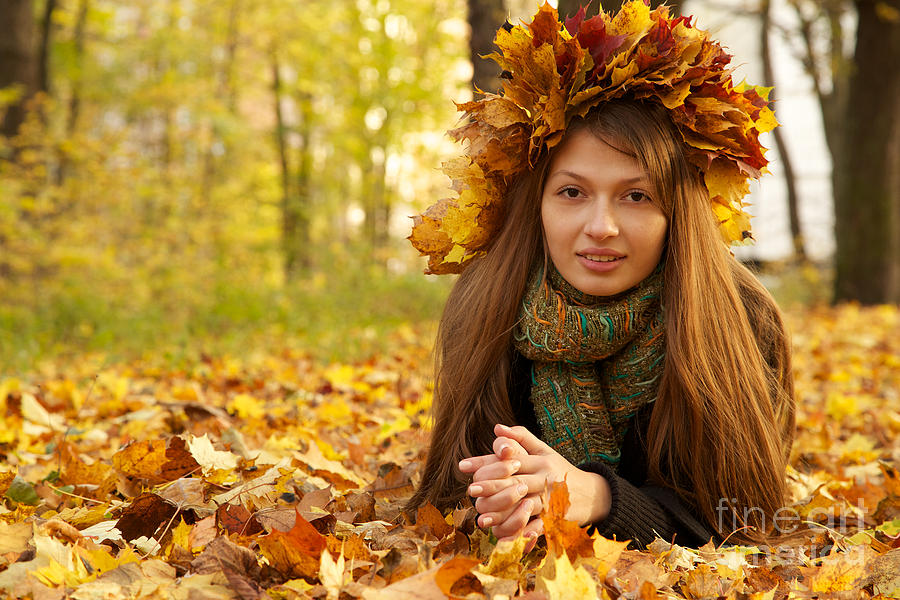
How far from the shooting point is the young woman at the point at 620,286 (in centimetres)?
188

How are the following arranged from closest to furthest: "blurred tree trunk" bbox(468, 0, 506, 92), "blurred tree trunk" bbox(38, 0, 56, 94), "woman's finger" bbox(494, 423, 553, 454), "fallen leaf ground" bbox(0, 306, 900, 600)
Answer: "fallen leaf ground" bbox(0, 306, 900, 600)
"woman's finger" bbox(494, 423, 553, 454)
"blurred tree trunk" bbox(468, 0, 506, 92)
"blurred tree trunk" bbox(38, 0, 56, 94)

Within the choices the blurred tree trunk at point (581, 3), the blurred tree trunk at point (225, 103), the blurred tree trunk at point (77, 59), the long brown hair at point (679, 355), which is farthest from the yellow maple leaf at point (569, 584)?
the blurred tree trunk at point (225, 103)

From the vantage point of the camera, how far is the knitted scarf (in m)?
1.96

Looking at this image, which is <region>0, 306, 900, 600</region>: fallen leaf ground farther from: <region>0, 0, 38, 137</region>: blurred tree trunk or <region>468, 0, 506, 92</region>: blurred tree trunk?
<region>0, 0, 38, 137</region>: blurred tree trunk

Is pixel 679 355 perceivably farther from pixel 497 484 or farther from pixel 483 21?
pixel 483 21

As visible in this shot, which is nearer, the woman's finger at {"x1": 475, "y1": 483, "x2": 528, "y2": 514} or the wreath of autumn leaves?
the woman's finger at {"x1": 475, "y1": 483, "x2": 528, "y2": 514}

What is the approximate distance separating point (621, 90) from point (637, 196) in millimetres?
261

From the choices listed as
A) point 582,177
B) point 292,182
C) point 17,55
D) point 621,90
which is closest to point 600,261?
point 582,177

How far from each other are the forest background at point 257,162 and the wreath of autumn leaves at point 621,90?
31 centimetres

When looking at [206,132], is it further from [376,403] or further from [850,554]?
[850,554]

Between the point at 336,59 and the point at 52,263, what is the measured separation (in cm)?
813

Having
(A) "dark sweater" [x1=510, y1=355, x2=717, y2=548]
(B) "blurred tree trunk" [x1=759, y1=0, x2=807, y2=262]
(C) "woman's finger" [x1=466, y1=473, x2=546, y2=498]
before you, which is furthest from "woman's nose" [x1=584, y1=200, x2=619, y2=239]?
(B) "blurred tree trunk" [x1=759, y1=0, x2=807, y2=262]

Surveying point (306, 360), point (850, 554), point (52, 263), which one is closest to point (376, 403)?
point (306, 360)

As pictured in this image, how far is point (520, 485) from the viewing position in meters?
1.58
